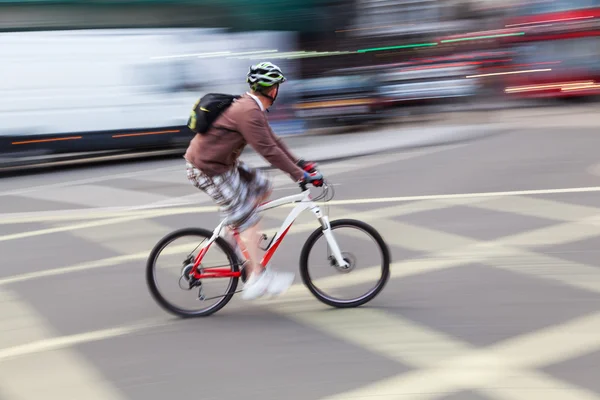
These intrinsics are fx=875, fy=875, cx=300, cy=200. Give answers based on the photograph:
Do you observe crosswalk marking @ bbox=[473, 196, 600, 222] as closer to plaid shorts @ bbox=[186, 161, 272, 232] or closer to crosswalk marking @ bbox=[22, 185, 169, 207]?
plaid shorts @ bbox=[186, 161, 272, 232]

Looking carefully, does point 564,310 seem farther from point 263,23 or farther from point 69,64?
point 263,23

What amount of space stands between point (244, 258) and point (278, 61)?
11.4 metres

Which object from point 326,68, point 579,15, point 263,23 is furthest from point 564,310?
point 579,15

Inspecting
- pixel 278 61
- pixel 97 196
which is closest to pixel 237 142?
pixel 97 196

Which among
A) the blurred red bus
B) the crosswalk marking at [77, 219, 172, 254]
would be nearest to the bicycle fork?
the crosswalk marking at [77, 219, 172, 254]

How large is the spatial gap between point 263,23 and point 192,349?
11735mm

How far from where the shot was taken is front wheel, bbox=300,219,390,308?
17.9ft

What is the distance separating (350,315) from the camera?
17.6 feet

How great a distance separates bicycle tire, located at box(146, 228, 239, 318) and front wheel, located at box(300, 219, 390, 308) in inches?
17.4

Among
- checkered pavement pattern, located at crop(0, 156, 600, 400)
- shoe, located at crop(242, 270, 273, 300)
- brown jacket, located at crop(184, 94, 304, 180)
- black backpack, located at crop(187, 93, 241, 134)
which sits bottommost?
checkered pavement pattern, located at crop(0, 156, 600, 400)

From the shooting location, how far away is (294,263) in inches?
269

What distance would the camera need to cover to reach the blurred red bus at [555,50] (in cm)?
1916

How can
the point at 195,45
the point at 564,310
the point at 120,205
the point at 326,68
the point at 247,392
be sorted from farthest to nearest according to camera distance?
1. the point at 326,68
2. the point at 195,45
3. the point at 120,205
4. the point at 564,310
5. the point at 247,392

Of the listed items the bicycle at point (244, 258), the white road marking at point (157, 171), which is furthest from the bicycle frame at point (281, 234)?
the white road marking at point (157, 171)
